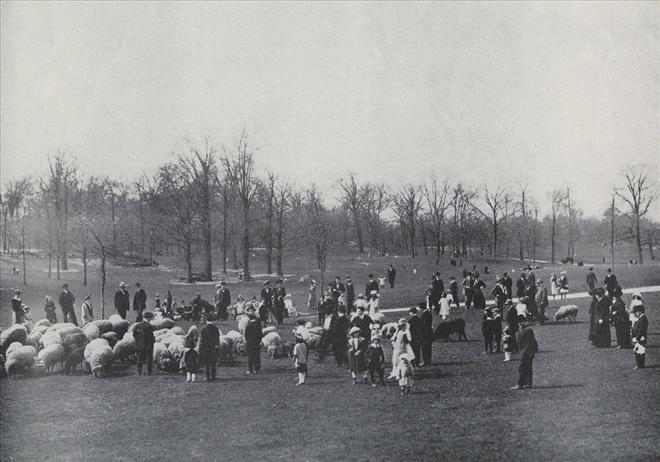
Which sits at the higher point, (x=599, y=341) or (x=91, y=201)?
(x=91, y=201)

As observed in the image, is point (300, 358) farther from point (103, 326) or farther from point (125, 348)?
point (103, 326)

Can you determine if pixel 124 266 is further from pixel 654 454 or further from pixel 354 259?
pixel 654 454

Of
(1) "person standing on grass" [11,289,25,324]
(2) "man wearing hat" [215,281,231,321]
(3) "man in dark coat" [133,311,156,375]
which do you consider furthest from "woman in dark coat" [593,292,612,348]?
(1) "person standing on grass" [11,289,25,324]

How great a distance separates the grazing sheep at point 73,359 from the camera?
18906 millimetres

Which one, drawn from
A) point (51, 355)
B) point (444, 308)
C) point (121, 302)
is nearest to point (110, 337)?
point (51, 355)

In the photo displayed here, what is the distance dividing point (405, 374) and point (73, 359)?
10645mm

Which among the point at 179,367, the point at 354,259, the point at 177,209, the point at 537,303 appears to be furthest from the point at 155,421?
the point at 354,259

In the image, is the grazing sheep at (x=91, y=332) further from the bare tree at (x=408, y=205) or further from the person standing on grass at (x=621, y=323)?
the bare tree at (x=408, y=205)

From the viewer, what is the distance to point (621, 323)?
63.8 feet

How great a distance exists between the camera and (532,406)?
43.3 ft

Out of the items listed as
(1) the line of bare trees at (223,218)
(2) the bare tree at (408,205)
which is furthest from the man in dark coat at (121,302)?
(2) the bare tree at (408,205)

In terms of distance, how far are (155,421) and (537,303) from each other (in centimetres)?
1981

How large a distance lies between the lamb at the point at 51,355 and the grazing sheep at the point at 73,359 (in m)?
0.26

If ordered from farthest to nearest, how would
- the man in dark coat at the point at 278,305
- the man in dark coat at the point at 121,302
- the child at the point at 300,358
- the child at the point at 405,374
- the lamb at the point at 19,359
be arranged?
the man in dark coat at the point at 278,305 → the man in dark coat at the point at 121,302 → the lamb at the point at 19,359 → the child at the point at 300,358 → the child at the point at 405,374
